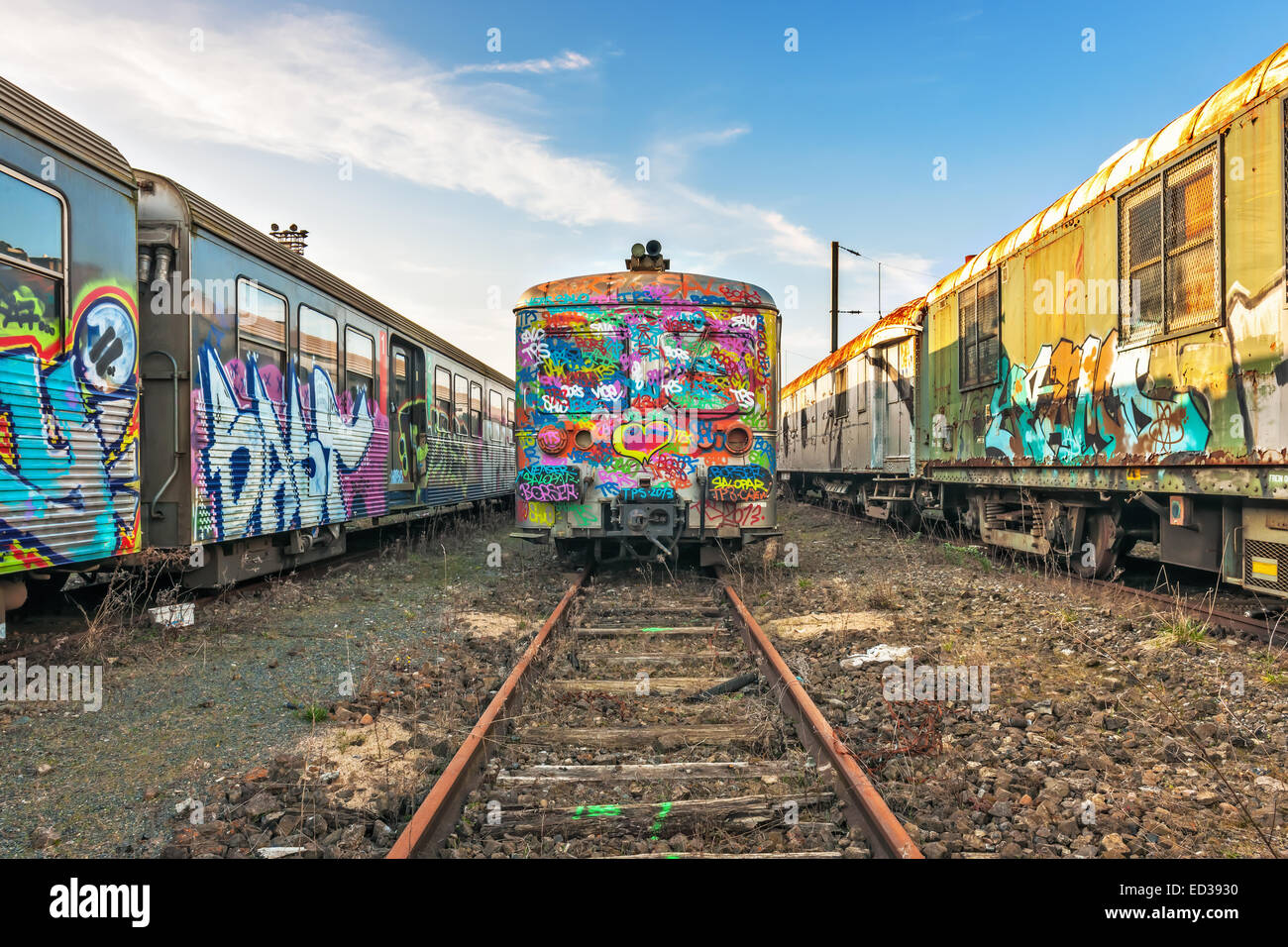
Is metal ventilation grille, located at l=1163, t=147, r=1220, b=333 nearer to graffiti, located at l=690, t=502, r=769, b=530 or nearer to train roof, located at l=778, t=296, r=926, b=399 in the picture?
graffiti, located at l=690, t=502, r=769, b=530

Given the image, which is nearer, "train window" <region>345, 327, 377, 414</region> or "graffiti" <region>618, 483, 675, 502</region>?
"graffiti" <region>618, 483, 675, 502</region>

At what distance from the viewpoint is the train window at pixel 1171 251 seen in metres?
5.67

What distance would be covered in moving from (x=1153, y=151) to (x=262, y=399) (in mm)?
8052

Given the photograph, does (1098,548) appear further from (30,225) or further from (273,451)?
(30,225)

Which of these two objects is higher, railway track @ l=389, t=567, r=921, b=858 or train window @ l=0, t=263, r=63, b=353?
train window @ l=0, t=263, r=63, b=353

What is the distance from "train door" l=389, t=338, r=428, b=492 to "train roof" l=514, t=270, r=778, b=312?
3.53 metres

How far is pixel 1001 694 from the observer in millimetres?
4621

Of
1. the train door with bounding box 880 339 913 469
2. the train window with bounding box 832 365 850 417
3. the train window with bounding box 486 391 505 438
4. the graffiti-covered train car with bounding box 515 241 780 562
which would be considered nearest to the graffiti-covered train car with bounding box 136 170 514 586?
the graffiti-covered train car with bounding box 515 241 780 562

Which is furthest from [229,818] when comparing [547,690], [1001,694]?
[1001,694]

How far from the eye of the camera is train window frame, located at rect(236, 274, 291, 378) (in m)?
7.12

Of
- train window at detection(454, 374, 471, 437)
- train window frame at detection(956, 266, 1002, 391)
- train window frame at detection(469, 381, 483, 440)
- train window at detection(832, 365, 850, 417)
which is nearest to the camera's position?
train window frame at detection(956, 266, 1002, 391)

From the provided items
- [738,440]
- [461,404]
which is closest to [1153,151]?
[738,440]

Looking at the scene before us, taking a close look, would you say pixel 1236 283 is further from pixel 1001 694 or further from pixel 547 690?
pixel 547 690

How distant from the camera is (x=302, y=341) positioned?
841 centimetres
